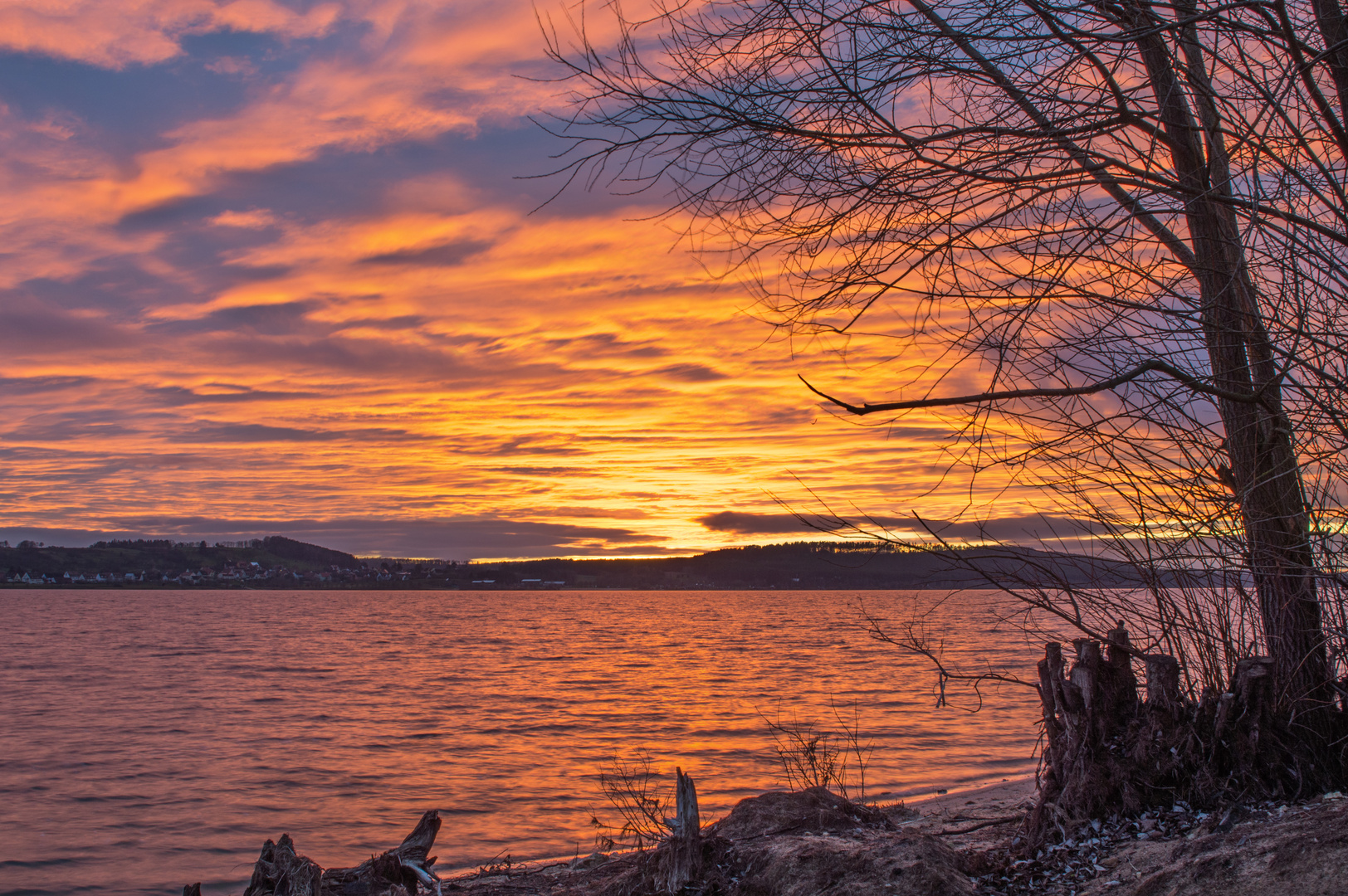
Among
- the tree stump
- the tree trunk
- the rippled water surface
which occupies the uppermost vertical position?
the tree trunk

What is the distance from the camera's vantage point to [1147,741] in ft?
16.0

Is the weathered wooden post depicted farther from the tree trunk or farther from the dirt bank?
the tree trunk

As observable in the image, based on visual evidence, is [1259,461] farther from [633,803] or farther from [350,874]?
[633,803]

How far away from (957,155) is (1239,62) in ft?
4.45

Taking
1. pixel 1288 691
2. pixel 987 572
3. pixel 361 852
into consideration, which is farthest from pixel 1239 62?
pixel 361 852

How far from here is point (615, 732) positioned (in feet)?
66.1

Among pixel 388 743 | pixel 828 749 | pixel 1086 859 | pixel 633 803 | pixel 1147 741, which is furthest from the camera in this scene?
pixel 388 743

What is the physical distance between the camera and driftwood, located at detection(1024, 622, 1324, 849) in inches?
183

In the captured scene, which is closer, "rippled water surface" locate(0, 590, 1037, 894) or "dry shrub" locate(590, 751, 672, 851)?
"dry shrub" locate(590, 751, 672, 851)

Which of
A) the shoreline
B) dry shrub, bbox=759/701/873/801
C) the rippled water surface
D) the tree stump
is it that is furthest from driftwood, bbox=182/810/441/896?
the rippled water surface

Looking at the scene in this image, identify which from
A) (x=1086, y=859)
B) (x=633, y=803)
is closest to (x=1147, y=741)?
(x=1086, y=859)

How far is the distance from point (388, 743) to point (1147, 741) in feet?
59.3

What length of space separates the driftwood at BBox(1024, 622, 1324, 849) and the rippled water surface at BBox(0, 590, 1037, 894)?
1.14 metres

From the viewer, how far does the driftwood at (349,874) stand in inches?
224
